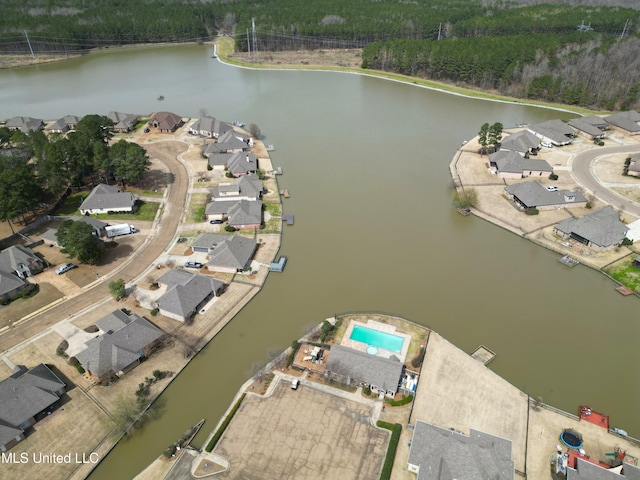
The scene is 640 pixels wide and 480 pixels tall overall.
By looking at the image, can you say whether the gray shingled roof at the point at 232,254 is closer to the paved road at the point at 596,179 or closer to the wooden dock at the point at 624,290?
the wooden dock at the point at 624,290

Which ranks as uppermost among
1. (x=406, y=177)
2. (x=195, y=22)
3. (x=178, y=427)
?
(x=195, y=22)

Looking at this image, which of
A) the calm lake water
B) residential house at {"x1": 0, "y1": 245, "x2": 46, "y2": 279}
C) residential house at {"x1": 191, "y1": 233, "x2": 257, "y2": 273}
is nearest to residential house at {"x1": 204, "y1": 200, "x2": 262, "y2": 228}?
residential house at {"x1": 191, "y1": 233, "x2": 257, "y2": 273}

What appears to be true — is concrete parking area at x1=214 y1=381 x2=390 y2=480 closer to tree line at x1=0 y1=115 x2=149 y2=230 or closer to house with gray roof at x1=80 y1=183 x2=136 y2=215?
house with gray roof at x1=80 y1=183 x2=136 y2=215

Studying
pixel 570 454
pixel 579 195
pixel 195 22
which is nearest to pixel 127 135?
pixel 579 195

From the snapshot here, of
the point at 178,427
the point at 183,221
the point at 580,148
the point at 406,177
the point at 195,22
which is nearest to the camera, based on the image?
the point at 178,427

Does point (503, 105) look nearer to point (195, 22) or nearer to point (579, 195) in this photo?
point (579, 195)

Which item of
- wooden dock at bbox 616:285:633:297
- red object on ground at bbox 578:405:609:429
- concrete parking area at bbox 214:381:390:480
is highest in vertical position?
wooden dock at bbox 616:285:633:297

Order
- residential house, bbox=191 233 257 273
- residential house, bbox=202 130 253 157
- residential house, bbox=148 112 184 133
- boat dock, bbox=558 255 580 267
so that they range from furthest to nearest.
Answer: residential house, bbox=148 112 184 133, residential house, bbox=202 130 253 157, boat dock, bbox=558 255 580 267, residential house, bbox=191 233 257 273
